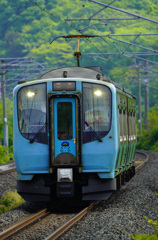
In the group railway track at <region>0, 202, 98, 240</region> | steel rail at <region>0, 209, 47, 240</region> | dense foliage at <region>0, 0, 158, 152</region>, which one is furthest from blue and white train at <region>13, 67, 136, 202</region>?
dense foliage at <region>0, 0, 158, 152</region>

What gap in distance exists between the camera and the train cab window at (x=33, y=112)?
1136cm

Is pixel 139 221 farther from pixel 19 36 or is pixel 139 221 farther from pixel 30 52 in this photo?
pixel 19 36

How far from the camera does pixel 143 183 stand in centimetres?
1694

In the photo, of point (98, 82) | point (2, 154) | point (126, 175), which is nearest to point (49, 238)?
point (98, 82)

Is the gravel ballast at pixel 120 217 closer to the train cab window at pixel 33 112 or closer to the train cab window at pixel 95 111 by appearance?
the train cab window at pixel 95 111

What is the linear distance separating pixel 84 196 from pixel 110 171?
2.58 feet

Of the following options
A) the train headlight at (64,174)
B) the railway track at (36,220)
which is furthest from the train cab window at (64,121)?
the railway track at (36,220)

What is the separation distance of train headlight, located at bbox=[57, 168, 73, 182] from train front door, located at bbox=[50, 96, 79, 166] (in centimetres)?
15

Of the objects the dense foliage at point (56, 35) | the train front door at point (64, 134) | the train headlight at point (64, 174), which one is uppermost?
the dense foliage at point (56, 35)

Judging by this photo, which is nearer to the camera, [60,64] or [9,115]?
[9,115]

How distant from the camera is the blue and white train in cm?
1123

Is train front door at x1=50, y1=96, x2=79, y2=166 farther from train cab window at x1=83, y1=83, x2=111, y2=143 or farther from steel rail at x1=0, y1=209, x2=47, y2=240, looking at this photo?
steel rail at x1=0, y1=209, x2=47, y2=240

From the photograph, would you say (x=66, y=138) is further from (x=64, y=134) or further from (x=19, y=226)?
(x=19, y=226)

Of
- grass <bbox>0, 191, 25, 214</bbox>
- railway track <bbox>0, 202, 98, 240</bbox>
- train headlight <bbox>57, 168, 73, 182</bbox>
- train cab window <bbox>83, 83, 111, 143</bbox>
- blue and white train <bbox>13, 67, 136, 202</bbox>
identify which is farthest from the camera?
grass <bbox>0, 191, 25, 214</bbox>
